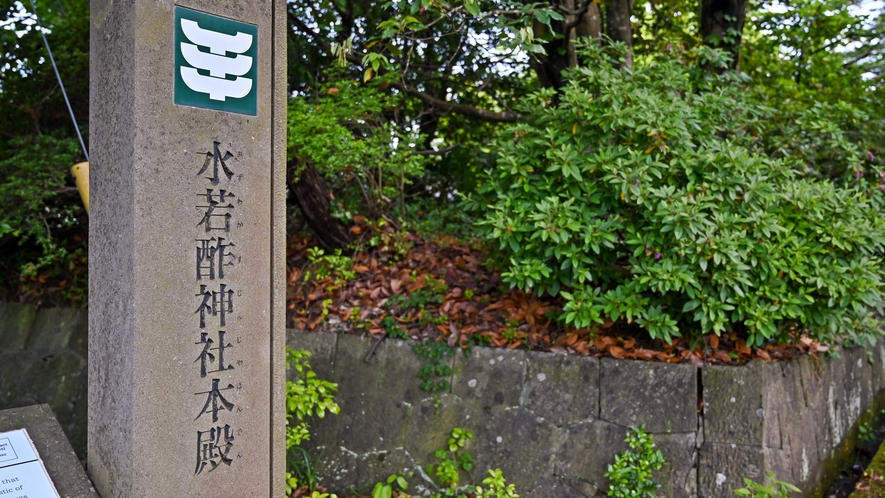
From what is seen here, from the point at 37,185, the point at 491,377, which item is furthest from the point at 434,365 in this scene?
the point at 37,185

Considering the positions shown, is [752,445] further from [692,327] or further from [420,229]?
[420,229]

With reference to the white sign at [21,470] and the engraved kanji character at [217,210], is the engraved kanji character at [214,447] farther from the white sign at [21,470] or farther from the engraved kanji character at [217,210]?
the engraved kanji character at [217,210]

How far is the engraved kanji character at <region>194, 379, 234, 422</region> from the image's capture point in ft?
8.06

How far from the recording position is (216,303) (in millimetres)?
2457

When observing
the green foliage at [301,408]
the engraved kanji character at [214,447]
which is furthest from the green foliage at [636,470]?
the engraved kanji character at [214,447]

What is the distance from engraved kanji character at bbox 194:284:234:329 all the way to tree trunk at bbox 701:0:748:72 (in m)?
4.62

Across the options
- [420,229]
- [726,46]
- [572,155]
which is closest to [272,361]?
[572,155]

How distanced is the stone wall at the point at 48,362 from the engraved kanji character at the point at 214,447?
3226mm

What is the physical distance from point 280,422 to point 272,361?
279mm

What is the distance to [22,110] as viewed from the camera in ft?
17.7

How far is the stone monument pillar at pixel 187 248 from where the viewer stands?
2.28 m

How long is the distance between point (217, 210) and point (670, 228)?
91.9 inches

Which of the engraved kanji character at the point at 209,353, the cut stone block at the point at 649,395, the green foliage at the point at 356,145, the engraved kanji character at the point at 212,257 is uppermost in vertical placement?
the green foliage at the point at 356,145

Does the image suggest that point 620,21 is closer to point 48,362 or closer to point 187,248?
point 187,248
